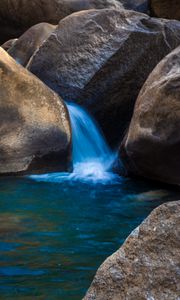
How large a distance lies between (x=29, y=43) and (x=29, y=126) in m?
3.75

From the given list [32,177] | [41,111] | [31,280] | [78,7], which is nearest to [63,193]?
[32,177]

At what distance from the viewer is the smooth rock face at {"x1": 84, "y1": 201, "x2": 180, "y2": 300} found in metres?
2.79

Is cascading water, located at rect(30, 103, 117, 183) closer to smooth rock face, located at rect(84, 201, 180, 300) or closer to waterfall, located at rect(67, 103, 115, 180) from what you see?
waterfall, located at rect(67, 103, 115, 180)

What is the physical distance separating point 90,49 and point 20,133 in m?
2.25

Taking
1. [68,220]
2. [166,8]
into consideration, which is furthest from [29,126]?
[166,8]

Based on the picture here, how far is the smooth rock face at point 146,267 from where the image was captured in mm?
2795

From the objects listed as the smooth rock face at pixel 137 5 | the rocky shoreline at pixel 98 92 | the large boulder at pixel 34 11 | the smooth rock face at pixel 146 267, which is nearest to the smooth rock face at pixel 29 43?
the rocky shoreline at pixel 98 92

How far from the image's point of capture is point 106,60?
1077 cm

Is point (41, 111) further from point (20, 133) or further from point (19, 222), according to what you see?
point (19, 222)

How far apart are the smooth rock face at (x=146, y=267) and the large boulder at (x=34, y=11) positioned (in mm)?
13275

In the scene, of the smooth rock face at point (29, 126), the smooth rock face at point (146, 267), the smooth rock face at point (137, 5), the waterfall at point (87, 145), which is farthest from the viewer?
the smooth rock face at point (137, 5)

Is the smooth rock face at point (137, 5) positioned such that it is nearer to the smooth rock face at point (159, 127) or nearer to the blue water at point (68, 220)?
the blue water at point (68, 220)

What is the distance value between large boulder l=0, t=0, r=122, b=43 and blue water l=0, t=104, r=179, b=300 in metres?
5.90

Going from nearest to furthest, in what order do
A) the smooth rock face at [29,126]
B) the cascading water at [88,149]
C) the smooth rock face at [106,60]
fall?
the smooth rock face at [29,126] < the cascading water at [88,149] < the smooth rock face at [106,60]
